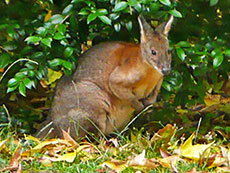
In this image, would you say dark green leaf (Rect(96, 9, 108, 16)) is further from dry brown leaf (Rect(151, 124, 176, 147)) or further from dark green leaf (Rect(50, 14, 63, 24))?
dry brown leaf (Rect(151, 124, 176, 147))

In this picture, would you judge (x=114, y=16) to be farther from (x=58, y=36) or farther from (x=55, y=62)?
(x=55, y=62)

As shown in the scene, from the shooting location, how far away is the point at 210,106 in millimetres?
7270

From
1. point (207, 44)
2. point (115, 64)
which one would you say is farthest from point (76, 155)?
point (207, 44)

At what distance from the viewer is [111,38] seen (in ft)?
23.1

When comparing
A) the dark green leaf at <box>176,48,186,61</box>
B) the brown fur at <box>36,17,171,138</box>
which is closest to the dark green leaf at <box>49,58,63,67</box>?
the brown fur at <box>36,17,171,138</box>

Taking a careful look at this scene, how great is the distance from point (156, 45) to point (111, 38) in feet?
3.24

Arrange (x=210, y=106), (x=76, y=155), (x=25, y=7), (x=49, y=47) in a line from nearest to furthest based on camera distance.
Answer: (x=76, y=155) < (x=49, y=47) < (x=25, y=7) < (x=210, y=106)

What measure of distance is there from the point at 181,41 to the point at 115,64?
784mm

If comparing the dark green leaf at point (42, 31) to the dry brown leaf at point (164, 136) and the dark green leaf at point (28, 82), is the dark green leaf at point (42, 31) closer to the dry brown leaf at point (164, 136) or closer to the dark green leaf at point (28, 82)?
the dark green leaf at point (28, 82)

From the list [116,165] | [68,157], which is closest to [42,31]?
[68,157]

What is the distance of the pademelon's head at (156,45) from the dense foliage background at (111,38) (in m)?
0.13

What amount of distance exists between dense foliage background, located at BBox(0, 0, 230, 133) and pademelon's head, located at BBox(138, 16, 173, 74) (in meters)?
0.13

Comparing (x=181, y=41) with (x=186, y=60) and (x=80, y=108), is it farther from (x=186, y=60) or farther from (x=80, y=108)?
(x=80, y=108)

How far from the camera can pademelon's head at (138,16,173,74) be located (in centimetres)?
611
